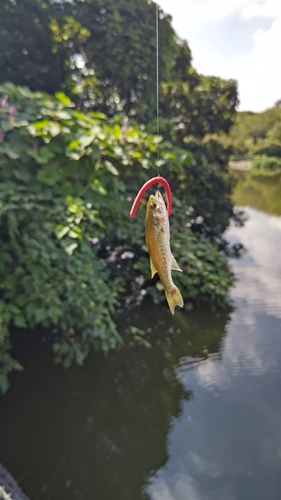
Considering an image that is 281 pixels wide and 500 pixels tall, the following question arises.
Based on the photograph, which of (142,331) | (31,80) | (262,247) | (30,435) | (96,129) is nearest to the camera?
(96,129)

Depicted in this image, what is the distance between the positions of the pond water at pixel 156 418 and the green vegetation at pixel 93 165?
0.44 m

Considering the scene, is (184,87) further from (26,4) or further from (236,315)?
(236,315)

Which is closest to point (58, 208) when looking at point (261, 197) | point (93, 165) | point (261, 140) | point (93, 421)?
point (93, 165)

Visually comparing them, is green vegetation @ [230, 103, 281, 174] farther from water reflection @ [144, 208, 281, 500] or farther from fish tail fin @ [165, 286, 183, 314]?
fish tail fin @ [165, 286, 183, 314]

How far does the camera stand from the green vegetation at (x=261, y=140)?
3822 cm

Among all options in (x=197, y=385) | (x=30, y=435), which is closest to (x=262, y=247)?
(x=197, y=385)

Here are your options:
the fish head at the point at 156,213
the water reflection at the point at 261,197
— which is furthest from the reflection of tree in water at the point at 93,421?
the water reflection at the point at 261,197

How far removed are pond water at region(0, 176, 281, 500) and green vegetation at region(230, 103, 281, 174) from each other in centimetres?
2046

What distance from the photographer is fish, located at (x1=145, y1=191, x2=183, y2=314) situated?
3.50 ft

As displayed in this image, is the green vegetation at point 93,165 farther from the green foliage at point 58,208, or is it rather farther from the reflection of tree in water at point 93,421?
the reflection of tree in water at point 93,421

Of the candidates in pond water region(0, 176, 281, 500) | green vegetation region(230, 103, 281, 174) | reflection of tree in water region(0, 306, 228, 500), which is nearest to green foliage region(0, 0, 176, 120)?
pond water region(0, 176, 281, 500)

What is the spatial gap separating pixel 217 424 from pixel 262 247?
6.12 m

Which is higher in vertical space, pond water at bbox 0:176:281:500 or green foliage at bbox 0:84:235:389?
green foliage at bbox 0:84:235:389

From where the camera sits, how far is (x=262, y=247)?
30.5 ft
